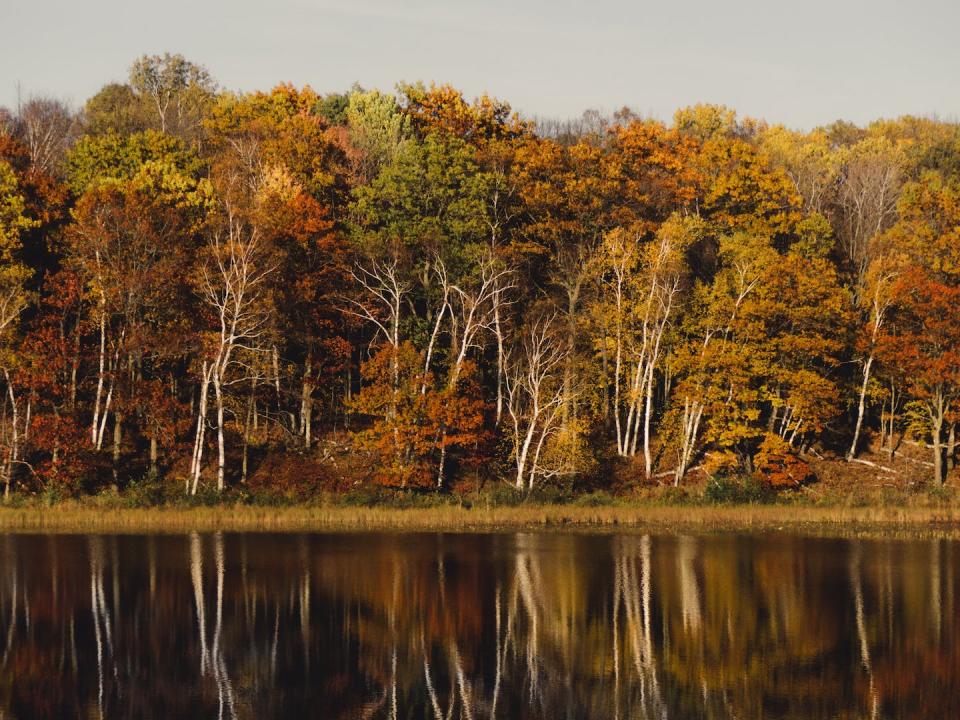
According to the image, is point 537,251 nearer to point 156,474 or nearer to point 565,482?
point 565,482

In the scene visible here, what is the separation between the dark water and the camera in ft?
88.0

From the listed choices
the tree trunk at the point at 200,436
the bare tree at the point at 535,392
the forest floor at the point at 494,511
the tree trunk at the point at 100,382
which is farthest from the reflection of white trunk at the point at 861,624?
the tree trunk at the point at 100,382

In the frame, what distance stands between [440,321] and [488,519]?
16845 millimetres

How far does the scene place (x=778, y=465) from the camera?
217ft

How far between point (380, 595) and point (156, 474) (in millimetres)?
27012

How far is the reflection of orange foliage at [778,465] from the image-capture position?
65625mm

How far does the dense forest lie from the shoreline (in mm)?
4770

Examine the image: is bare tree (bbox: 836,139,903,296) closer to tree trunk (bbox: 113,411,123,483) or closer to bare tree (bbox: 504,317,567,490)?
bare tree (bbox: 504,317,567,490)

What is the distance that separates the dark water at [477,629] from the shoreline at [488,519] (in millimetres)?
4653

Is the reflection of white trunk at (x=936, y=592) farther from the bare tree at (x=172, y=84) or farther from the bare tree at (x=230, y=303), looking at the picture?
the bare tree at (x=172, y=84)

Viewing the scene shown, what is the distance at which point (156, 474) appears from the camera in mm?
62656

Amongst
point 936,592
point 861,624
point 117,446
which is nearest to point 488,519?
point 117,446

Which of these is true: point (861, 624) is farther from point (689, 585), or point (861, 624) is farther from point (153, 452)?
point (153, 452)

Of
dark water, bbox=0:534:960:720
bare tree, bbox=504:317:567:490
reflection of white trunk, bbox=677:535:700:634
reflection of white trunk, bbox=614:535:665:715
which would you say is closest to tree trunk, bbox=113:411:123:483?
dark water, bbox=0:534:960:720
